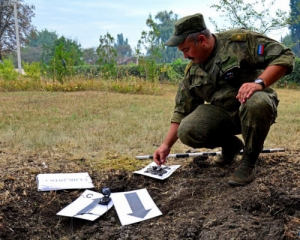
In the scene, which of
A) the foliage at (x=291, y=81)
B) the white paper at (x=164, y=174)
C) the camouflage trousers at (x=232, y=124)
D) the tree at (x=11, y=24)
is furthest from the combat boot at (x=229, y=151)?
the tree at (x=11, y=24)

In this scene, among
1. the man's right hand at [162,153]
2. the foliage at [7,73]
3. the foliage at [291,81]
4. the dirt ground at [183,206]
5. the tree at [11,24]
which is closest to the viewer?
the dirt ground at [183,206]

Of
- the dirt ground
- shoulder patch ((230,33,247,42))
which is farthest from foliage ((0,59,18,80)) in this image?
shoulder patch ((230,33,247,42))

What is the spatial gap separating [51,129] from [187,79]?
251cm

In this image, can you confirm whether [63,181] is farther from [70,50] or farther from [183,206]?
[70,50]

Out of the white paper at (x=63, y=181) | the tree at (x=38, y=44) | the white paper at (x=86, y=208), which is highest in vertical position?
the tree at (x=38, y=44)

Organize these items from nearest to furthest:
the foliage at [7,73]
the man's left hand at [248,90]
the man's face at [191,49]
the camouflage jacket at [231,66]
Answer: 1. the man's left hand at [248,90]
2. the camouflage jacket at [231,66]
3. the man's face at [191,49]
4. the foliage at [7,73]

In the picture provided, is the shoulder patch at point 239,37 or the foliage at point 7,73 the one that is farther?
the foliage at point 7,73

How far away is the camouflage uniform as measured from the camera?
6.68 feet

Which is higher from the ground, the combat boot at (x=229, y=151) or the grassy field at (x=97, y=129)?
the combat boot at (x=229, y=151)

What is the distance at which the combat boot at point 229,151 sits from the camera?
257 cm

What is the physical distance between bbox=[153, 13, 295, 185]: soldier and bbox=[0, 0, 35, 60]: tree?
1225 inches

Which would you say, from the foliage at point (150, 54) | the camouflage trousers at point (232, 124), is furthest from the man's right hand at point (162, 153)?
the foliage at point (150, 54)

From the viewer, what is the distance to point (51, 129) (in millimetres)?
4438

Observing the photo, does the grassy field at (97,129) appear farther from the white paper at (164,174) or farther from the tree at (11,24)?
the tree at (11,24)
